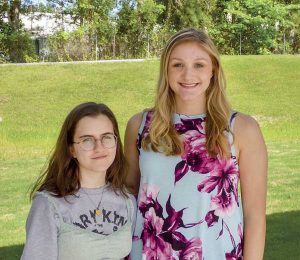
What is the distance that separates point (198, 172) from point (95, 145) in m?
0.37

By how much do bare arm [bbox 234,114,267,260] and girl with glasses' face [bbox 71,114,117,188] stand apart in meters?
0.43

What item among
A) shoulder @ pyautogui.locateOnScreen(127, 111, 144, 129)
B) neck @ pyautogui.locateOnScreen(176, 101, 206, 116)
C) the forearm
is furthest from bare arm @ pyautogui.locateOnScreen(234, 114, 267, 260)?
shoulder @ pyautogui.locateOnScreen(127, 111, 144, 129)

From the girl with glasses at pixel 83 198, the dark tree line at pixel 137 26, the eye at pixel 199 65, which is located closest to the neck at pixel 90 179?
the girl with glasses at pixel 83 198

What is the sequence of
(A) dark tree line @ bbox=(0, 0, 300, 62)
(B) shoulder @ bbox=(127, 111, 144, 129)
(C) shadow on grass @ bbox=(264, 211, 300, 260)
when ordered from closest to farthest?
(B) shoulder @ bbox=(127, 111, 144, 129) < (C) shadow on grass @ bbox=(264, 211, 300, 260) < (A) dark tree line @ bbox=(0, 0, 300, 62)

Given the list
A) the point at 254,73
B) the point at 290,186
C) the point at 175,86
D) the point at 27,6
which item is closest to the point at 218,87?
the point at 175,86

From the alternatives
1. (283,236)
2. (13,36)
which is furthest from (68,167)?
(13,36)

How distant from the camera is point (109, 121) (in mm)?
2043

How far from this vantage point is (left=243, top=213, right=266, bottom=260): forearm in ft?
6.88

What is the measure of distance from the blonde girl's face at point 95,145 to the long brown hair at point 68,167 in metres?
0.02

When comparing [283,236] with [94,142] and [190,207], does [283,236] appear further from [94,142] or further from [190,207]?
[94,142]

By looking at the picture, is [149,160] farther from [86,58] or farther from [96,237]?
[86,58]

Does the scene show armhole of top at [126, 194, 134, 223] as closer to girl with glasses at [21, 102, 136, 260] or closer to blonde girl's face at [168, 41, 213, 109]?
girl with glasses at [21, 102, 136, 260]

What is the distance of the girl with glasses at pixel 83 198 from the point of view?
1853mm

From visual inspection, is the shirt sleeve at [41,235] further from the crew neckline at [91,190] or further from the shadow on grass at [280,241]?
the shadow on grass at [280,241]
